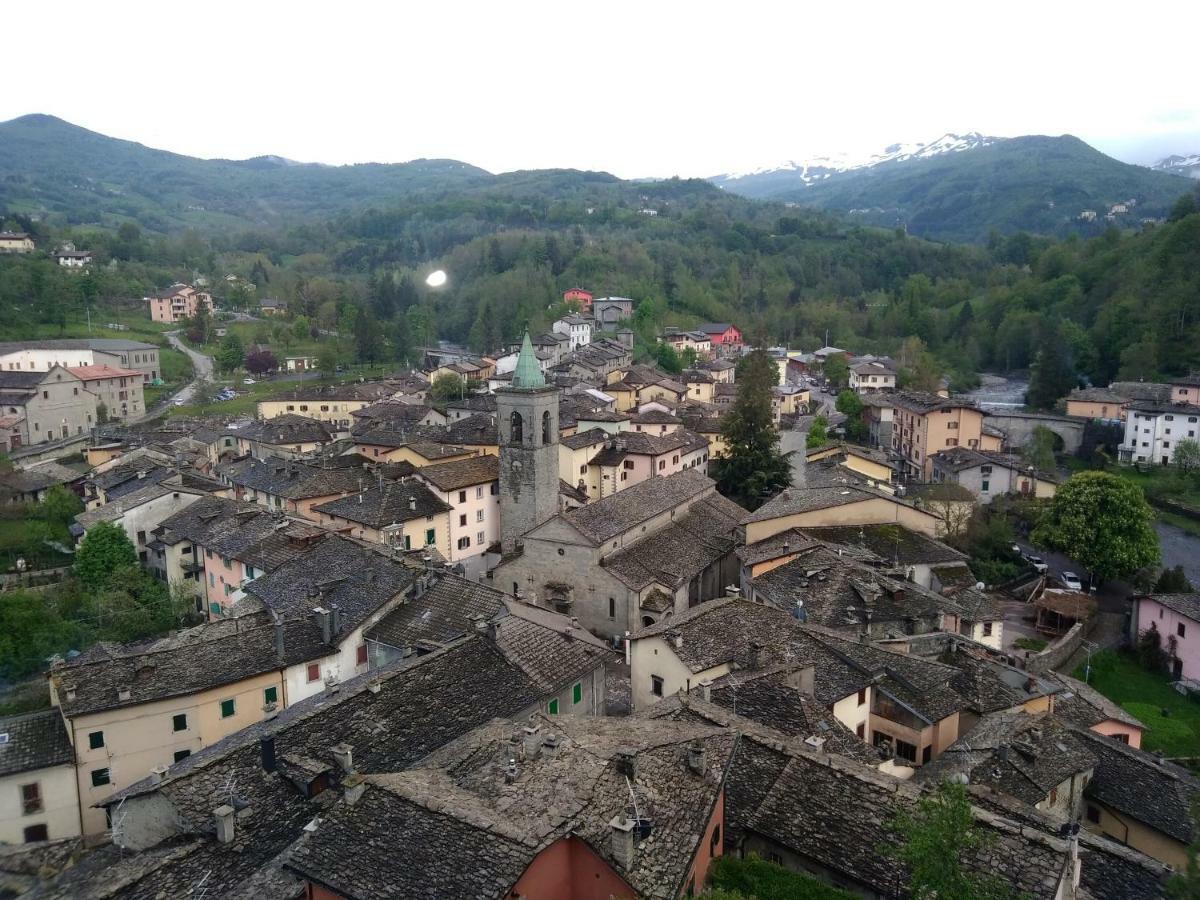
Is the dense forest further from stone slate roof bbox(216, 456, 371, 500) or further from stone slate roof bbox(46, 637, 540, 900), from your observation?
stone slate roof bbox(46, 637, 540, 900)

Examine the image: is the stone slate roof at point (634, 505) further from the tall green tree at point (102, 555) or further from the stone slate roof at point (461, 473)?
the tall green tree at point (102, 555)

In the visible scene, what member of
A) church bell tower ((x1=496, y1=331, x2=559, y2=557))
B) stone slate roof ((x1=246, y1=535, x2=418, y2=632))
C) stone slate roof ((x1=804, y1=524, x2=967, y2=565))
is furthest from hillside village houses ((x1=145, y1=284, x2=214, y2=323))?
stone slate roof ((x1=804, y1=524, x2=967, y2=565))

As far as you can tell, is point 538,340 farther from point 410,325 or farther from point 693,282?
point 693,282

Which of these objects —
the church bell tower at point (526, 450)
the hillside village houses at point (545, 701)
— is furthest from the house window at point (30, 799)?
the church bell tower at point (526, 450)

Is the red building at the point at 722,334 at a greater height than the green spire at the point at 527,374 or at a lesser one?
lesser

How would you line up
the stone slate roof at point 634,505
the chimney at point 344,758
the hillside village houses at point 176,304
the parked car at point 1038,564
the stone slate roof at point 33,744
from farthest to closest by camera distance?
the hillside village houses at point 176,304 < the parked car at point 1038,564 < the stone slate roof at point 634,505 < the stone slate roof at point 33,744 < the chimney at point 344,758

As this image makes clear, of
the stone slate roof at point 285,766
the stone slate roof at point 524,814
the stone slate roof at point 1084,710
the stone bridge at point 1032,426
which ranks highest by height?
the stone slate roof at point 524,814

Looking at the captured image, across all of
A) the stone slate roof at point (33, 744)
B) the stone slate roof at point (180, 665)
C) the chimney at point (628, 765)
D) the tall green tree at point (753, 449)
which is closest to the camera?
the chimney at point (628, 765)

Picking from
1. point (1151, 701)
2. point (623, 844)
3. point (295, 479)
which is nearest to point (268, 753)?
point (623, 844)
